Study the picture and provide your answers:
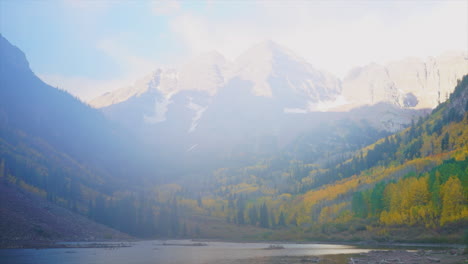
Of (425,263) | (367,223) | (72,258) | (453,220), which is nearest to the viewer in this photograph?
(425,263)

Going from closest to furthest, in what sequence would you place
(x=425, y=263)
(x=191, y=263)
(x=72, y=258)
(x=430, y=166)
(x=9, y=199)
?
1. (x=425, y=263)
2. (x=191, y=263)
3. (x=72, y=258)
4. (x=9, y=199)
5. (x=430, y=166)

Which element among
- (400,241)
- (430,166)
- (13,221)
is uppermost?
(430,166)

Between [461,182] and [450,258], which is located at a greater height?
[461,182]

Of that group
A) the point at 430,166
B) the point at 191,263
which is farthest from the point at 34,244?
the point at 430,166

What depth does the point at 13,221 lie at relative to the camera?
140 meters

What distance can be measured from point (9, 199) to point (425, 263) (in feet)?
461

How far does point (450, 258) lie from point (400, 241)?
56.3 metres

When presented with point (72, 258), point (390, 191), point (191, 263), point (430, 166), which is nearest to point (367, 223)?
point (390, 191)

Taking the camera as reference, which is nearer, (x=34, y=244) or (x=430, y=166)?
(x=34, y=244)

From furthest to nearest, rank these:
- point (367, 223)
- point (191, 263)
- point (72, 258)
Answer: point (367, 223) → point (72, 258) → point (191, 263)

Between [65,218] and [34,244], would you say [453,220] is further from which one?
[65,218]

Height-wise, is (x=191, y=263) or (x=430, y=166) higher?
(x=430, y=166)

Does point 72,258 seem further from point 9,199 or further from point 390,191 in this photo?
point 390,191

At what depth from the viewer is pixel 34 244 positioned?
452 ft
